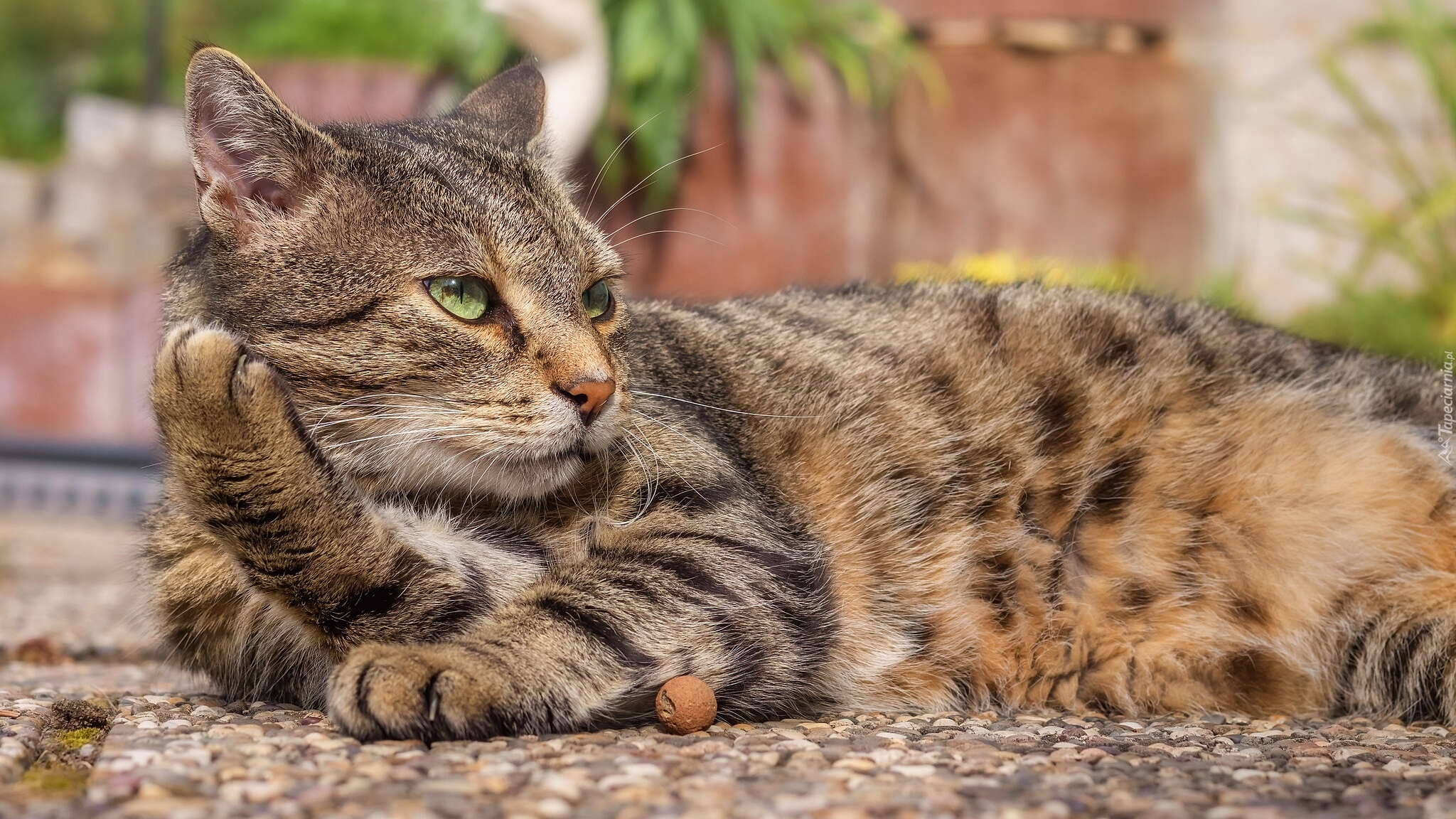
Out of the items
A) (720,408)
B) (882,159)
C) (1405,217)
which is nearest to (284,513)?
(720,408)

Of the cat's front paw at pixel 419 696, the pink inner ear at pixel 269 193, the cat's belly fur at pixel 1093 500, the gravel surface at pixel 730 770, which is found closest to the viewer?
the gravel surface at pixel 730 770

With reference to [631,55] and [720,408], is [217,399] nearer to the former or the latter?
[720,408]

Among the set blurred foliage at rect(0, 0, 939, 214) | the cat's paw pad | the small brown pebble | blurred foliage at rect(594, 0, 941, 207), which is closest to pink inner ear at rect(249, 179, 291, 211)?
the cat's paw pad

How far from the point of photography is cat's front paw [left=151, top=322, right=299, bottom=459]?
1712 mm

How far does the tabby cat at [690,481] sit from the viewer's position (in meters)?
1.82

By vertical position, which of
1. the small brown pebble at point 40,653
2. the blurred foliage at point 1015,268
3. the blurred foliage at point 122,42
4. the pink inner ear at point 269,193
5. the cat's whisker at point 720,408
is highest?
the blurred foliage at point 122,42

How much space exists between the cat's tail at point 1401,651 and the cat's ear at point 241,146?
2047 mm

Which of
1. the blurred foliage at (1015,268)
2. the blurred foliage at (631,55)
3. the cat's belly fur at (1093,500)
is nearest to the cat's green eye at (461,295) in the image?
the cat's belly fur at (1093,500)

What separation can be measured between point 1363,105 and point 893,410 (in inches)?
206

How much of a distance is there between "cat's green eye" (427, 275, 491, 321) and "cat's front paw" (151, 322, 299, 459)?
13.3 inches

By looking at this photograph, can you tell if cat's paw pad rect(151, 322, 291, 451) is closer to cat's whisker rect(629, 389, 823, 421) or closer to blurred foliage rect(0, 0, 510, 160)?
cat's whisker rect(629, 389, 823, 421)

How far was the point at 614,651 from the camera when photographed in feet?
6.12

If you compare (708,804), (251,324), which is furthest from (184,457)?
(708,804)

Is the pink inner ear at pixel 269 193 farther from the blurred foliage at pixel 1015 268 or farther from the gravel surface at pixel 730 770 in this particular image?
the blurred foliage at pixel 1015 268
